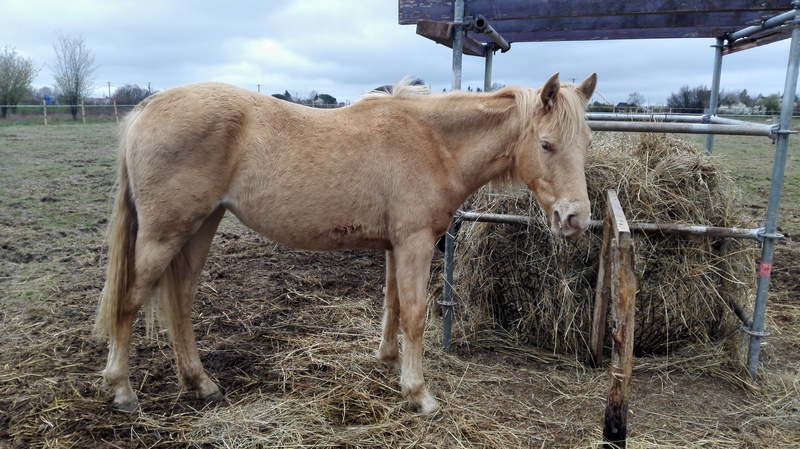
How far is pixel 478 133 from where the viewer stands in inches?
123

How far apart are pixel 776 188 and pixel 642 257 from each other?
882 mm

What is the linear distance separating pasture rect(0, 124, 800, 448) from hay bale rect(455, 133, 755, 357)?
9.1 inches

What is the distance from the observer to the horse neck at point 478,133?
10.0 ft

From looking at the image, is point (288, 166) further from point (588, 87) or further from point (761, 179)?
point (761, 179)

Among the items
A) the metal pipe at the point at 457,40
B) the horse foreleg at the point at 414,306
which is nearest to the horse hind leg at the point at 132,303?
the horse foreleg at the point at 414,306

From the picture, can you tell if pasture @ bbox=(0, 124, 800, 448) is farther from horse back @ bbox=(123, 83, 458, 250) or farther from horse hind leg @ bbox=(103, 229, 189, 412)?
horse back @ bbox=(123, 83, 458, 250)

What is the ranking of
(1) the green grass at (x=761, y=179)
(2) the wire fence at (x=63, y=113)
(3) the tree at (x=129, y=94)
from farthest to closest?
1. (3) the tree at (x=129, y=94)
2. (2) the wire fence at (x=63, y=113)
3. (1) the green grass at (x=761, y=179)

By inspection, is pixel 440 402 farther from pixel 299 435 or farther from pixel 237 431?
pixel 237 431

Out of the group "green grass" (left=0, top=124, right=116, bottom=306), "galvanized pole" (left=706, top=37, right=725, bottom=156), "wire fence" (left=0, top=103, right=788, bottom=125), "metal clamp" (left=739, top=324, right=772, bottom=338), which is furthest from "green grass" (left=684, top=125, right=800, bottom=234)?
"wire fence" (left=0, top=103, right=788, bottom=125)

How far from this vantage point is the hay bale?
3551 millimetres

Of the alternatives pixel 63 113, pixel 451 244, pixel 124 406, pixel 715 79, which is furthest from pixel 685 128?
pixel 63 113

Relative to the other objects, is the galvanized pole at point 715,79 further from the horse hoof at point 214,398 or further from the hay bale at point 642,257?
the horse hoof at point 214,398

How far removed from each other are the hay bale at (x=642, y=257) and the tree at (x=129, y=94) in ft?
115

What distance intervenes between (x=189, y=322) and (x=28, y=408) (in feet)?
3.14
